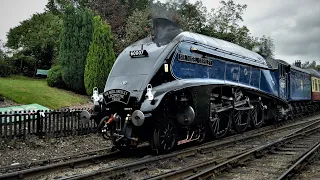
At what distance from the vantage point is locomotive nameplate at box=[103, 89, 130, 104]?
802 cm

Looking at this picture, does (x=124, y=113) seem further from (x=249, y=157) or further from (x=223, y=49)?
(x=223, y=49)

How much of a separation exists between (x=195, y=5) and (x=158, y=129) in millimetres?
27714

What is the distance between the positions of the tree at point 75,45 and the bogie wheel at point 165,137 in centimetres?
1532

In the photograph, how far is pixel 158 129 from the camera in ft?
26.6

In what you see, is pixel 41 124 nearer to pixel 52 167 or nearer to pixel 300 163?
pixel 52 167

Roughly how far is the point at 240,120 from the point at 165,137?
4889 mm

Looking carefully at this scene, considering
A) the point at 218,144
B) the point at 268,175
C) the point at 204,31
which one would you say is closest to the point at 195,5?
the point at 204,31

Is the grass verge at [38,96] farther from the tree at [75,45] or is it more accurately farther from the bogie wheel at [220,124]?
the bogie wheel at [220,124]

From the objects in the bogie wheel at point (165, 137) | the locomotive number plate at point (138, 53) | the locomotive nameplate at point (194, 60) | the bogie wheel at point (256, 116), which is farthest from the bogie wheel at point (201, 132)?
the bogie wheel at point (256, 116)

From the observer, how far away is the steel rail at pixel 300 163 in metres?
6.08

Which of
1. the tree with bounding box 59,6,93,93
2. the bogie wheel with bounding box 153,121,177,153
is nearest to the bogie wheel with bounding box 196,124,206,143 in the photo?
the bogie wheel with bounding box 153,121,177,153

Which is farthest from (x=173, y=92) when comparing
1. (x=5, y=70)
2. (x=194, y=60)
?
(x=5, y=70)

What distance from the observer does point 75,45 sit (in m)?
23.6

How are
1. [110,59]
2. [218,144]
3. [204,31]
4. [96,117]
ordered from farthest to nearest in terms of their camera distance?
[204,31] < [110,59] < [218,144] < [96,117]
